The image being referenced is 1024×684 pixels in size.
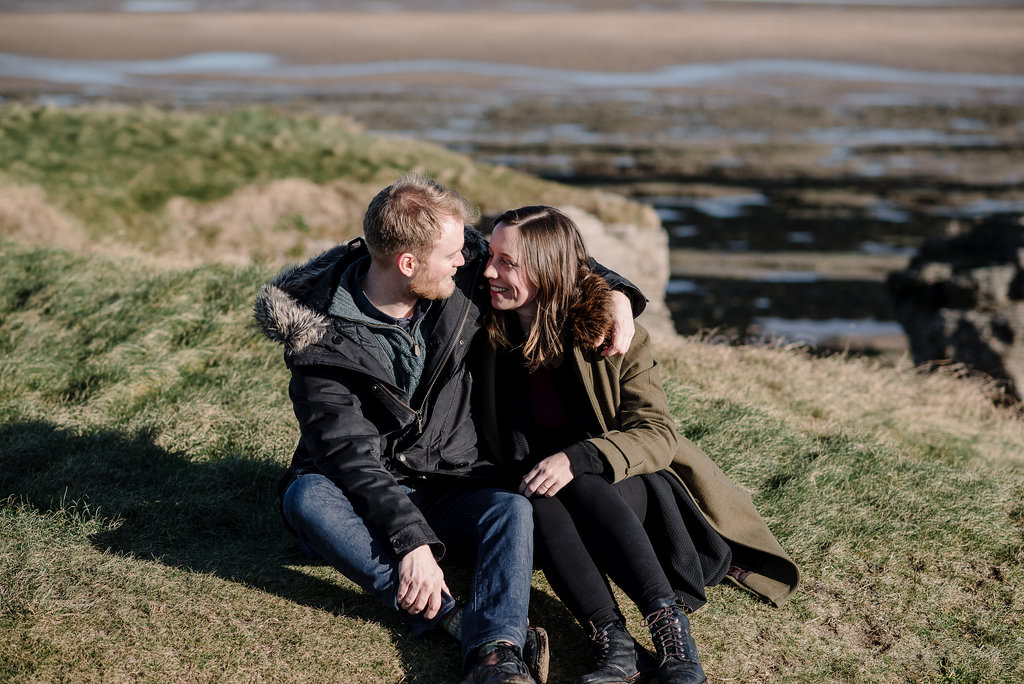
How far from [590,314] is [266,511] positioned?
2.50 meters

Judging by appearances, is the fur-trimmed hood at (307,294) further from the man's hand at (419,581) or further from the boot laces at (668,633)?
the boot laces at (668,633)

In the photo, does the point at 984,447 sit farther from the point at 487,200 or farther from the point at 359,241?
the point at 487,200

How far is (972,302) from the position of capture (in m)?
15.8

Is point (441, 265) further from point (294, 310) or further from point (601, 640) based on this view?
point (601, 640)

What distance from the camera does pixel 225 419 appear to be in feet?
21.7

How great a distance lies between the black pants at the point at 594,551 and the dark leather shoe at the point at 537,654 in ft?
0.62

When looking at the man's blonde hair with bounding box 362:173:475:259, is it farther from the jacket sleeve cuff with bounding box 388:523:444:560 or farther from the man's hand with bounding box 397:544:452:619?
the man's hand with bounding box 397:544:452:619

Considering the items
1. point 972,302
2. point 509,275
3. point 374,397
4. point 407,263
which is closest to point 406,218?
A: point 407,263

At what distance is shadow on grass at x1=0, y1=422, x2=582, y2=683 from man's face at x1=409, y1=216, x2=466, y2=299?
1.60 meters

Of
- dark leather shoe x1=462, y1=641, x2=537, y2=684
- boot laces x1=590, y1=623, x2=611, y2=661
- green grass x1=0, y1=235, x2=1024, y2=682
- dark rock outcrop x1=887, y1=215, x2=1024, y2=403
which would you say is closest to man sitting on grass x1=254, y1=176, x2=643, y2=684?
dark leather shoe x1=462, y1=641, x2=537, y2=684

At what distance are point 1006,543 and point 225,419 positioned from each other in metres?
5.20

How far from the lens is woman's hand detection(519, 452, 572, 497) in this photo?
169 inches

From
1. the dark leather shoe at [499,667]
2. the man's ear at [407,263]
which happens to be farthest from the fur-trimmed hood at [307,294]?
the dark leather shoe at [499,667]

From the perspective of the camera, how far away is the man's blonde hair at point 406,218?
14.2 feet
